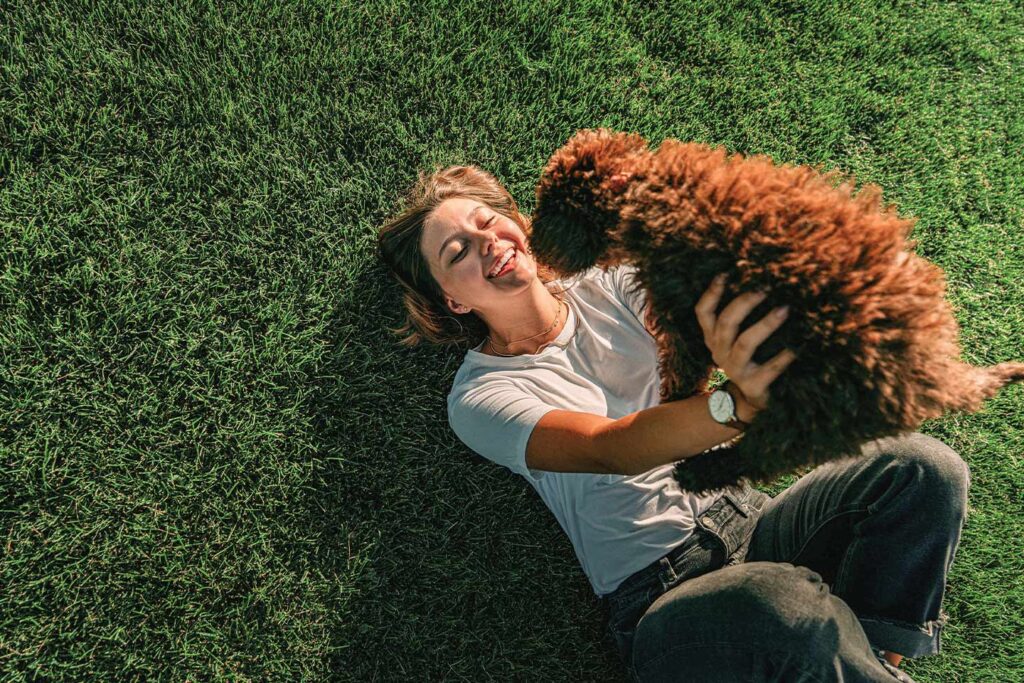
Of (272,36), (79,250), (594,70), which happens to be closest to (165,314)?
(79,250)

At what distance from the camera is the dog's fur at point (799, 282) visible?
100cm

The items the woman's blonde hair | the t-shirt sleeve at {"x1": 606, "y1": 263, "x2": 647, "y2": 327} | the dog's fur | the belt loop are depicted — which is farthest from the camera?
the woman's blonde hair

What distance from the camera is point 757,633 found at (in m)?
1.51

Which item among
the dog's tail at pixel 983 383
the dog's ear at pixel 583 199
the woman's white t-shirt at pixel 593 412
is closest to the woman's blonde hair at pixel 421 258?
the woman's white t-shirt at pixel 593 412

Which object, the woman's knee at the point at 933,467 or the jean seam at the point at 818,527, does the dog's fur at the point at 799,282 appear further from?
the jean seam at the point at 818,527

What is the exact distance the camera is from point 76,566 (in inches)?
80.1

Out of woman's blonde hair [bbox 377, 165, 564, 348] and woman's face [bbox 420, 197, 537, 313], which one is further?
woman's blonde hair [bbox 377, 165, 564, 348]

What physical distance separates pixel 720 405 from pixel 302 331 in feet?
5.14

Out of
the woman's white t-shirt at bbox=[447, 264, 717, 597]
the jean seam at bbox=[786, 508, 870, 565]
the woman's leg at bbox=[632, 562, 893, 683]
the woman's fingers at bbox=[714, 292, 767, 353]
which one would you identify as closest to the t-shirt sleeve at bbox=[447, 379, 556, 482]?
the woman's white t-shirt at bbox=[447, 264, 717, 597]

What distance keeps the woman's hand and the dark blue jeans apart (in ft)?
1.05

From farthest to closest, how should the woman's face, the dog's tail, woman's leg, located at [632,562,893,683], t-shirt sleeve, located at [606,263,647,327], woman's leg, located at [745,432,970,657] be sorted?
t-shirt sleeve, located at [606,263,647,327]
the woman's face
woman's leg, located at [745,432,970,657]
woman's leg, located at [632,562,893,683]
the dog's tail

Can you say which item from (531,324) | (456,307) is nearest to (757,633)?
(531,324)

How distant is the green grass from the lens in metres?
2.07

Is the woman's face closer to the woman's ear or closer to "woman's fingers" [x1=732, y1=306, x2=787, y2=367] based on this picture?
the woman's ear
